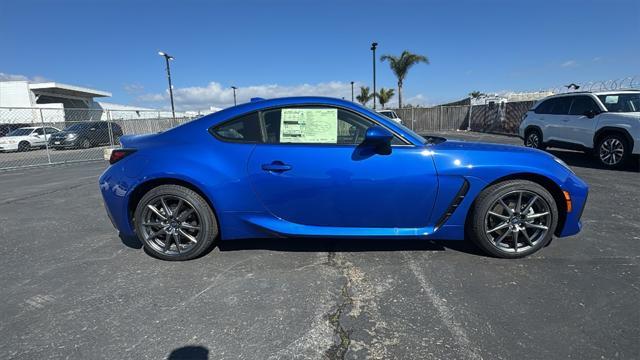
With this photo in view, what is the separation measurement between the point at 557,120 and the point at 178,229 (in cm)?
892

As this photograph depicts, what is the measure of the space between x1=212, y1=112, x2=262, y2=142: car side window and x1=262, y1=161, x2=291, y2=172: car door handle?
277 millimetres

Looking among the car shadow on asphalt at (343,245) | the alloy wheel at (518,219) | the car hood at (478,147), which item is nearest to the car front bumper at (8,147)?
the car shadow on asphalt at (343,245)

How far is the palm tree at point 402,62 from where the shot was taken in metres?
32.0

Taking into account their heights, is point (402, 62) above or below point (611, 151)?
above

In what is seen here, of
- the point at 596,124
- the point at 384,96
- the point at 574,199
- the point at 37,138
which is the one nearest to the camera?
the point at 574,199

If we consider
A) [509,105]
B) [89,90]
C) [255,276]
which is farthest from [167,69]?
[255,276]

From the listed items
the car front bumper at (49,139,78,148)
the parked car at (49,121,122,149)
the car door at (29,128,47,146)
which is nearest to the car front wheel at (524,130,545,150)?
the parked car at (49,121,122,149)

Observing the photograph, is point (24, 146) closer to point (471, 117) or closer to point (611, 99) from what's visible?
point (611, 99)

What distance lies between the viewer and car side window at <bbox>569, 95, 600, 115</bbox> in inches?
303

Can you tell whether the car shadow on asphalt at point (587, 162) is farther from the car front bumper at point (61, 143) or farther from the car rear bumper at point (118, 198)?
the car front bumper at point (61, 143)

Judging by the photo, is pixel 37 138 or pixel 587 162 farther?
pixel 37 138

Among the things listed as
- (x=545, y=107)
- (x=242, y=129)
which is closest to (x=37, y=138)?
(x=242, y=129)

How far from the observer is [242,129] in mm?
3135

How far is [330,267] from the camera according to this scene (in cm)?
304
